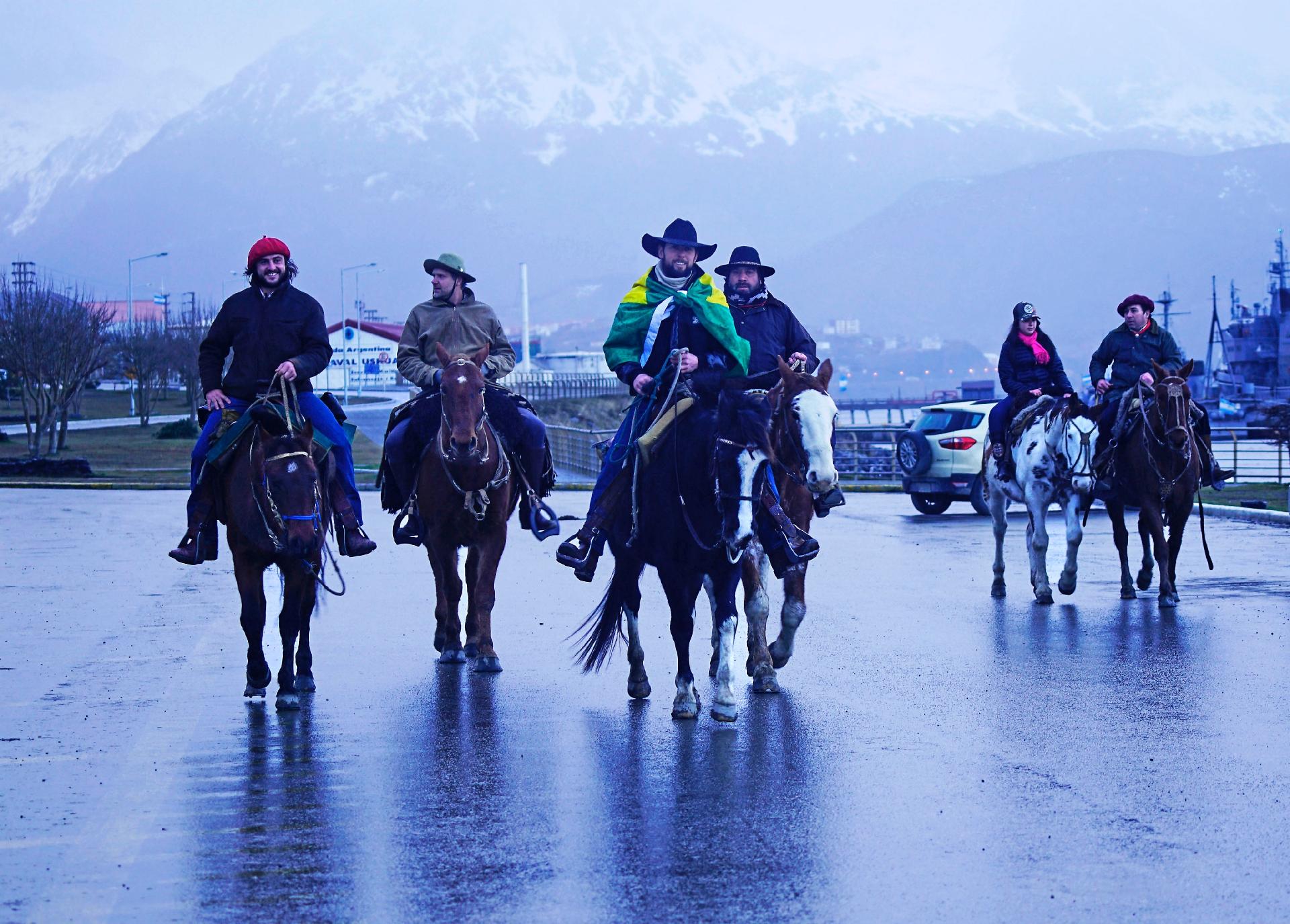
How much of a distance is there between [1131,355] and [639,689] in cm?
721

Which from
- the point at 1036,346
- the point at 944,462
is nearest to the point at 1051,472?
the point at 1036,346

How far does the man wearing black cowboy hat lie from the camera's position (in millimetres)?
11945

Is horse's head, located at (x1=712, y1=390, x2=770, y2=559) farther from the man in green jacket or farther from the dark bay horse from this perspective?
the man in green jacket

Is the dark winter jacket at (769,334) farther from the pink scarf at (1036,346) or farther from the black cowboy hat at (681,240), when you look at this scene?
the pink scarf at (1036,346)

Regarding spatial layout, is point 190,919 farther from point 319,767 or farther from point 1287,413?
point 1287,413

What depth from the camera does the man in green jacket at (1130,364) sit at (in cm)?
1531

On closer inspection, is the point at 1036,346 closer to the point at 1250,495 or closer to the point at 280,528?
the point at 280,528

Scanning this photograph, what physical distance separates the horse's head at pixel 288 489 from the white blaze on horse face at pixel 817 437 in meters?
2.65

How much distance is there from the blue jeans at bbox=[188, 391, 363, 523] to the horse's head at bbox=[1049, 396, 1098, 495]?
706 cm

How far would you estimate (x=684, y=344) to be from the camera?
10.1 meters

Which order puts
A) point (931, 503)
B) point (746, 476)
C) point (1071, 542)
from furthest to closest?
point (931, 503) < point (1071, 542) < point (746, 476)

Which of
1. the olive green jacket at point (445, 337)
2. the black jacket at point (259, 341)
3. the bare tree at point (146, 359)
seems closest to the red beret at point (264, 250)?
the black jacket at point (259, 341)

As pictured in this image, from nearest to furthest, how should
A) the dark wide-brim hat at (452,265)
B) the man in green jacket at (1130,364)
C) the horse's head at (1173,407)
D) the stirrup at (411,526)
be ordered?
1. the stirrup at (411,526)
2. the dark wide-brim hat at (452,265)
3. the horse's head at (1173,407)
4. the man in green jacket at (1130,364)

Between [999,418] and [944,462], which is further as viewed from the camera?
[944,462]
